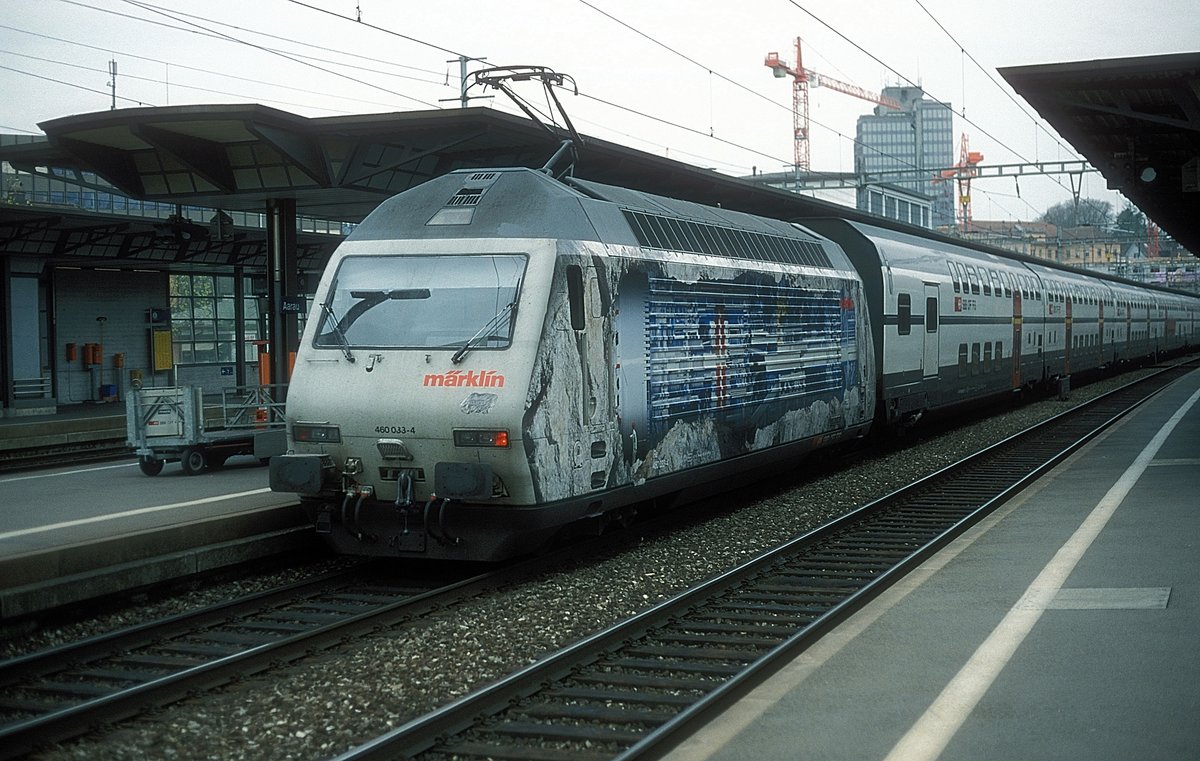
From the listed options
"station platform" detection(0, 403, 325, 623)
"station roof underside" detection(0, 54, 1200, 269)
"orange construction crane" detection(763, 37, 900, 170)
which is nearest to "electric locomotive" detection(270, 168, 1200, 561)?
"station platform" detection(0, 403, 325, 623)

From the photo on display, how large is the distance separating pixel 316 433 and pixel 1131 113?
39.8 feet

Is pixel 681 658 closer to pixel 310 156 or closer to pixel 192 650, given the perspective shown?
pixel 192 650

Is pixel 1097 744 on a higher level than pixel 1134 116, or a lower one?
lower

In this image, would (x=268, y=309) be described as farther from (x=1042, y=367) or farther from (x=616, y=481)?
(x=1042, y=367)

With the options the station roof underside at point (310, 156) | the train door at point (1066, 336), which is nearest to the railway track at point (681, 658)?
the station roof underside at point (310, 156)

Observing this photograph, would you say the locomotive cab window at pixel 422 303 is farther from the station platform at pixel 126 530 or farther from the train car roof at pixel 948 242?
the train car roof at pixel 948 242

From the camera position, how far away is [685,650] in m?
7.46

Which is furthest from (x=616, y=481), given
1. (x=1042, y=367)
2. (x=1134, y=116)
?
(x=1042, y=367)

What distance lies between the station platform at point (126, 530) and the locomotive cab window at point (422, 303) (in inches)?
72.6

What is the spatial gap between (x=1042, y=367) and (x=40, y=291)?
23823 mm

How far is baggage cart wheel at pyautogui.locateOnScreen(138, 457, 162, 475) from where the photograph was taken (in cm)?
1554

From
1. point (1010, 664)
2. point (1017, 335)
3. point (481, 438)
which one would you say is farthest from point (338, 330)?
point (1017, 335)

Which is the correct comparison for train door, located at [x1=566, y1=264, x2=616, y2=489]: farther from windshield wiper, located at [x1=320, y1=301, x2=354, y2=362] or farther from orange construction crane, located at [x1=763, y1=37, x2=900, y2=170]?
orange construction crane, located at [x1=763, y1=37, x2=900, y2=170]

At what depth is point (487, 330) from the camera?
922 cm
